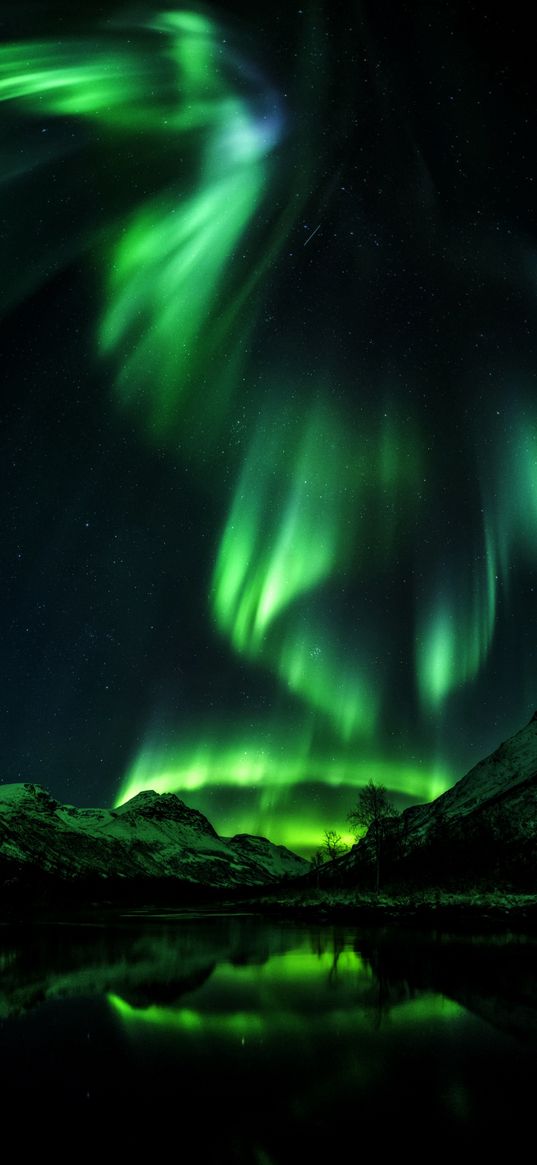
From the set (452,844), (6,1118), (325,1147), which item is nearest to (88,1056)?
(6,1118)

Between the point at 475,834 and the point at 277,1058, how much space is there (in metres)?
133

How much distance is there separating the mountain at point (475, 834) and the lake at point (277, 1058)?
69004 millimetres

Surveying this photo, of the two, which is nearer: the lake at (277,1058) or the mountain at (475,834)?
the lake at (277,1058)

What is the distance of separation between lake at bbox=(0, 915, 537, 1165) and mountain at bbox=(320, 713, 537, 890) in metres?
69.0

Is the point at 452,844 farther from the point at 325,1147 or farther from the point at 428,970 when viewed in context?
the point at 325,1147

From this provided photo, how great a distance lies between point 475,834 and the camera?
12875 centimetres

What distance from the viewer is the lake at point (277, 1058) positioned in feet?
22.4

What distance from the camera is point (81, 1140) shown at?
21.6 feet

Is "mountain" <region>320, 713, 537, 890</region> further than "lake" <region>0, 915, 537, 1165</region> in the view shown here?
Yes

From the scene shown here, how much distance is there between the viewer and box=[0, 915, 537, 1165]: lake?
6.83 m

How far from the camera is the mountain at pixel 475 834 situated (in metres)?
108

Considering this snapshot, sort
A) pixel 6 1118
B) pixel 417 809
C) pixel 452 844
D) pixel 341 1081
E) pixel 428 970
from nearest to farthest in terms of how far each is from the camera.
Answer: pixel 6 1118 → pixel 341 1081 → pixel 428 970 → pixel 452 844 → pixel 417 809

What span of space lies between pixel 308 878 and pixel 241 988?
583 feet

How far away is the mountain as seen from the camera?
4259 inches
